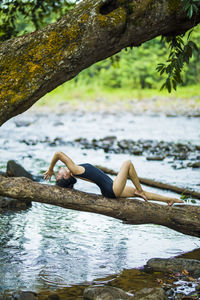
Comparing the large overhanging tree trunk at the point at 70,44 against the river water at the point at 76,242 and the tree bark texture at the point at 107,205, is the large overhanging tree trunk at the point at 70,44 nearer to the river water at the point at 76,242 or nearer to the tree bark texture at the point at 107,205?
the tree bark texture at the point at 107,205

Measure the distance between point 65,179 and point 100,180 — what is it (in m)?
0.56

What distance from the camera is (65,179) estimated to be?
6.25 metres

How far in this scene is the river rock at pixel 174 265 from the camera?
5824mm

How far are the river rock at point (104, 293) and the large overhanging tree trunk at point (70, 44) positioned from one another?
2.27 meters

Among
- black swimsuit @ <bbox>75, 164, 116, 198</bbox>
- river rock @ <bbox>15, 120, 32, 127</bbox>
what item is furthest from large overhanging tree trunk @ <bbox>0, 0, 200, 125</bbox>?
river rock @ <bbox>15, 120, 32, 127</bbox>

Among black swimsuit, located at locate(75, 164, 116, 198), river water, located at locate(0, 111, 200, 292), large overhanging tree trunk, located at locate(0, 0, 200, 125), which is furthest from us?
black swimsuit, located at locate(75, 164, 116, 198)

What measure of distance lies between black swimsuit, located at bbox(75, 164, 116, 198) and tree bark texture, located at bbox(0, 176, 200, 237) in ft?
0.69

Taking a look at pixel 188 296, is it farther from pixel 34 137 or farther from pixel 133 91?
pixel 133 91

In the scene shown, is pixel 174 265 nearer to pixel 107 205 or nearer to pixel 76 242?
pixel 107 205

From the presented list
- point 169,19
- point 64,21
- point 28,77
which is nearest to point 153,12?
point 169,19

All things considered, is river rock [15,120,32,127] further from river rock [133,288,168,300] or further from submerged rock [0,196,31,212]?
river rock [133,288,168,300]

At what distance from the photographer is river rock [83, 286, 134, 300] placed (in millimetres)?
4914

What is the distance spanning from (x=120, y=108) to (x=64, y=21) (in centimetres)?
2467

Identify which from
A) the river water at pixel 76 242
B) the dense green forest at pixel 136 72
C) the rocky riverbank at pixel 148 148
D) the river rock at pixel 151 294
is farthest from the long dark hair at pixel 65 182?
the dense green forest at pixel 136 72
